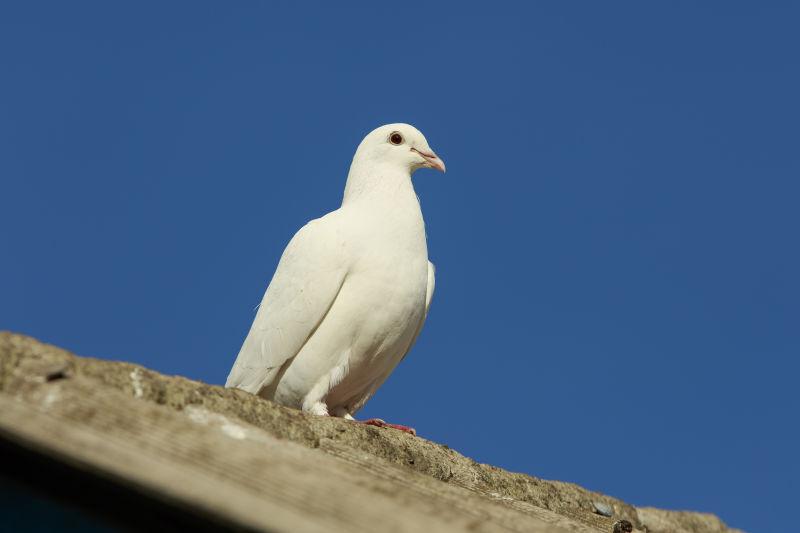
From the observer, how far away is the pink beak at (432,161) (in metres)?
9.18

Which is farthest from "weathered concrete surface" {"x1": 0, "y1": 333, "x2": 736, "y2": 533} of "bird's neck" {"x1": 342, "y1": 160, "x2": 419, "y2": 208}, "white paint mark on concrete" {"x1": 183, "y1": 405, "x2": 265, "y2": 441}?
"bird's neck" {"x1": 342, "y1": 160, "x2": 419, "y2": 208}

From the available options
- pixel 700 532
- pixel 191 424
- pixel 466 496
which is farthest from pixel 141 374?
pixel 700 532

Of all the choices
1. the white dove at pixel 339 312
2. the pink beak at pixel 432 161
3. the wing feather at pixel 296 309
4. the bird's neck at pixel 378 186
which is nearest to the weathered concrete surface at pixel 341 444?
the white dove at pixel 339 312

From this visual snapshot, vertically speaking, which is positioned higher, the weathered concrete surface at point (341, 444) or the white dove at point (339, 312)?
the white dove at point (339, 312)

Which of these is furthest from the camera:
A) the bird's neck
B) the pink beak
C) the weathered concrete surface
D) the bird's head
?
the pink beak

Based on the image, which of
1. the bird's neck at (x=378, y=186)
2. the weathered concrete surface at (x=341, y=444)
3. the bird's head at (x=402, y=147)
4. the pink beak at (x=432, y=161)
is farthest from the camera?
the pink beak at (x=432, y=161)

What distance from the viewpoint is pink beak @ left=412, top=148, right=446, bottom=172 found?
918 cm

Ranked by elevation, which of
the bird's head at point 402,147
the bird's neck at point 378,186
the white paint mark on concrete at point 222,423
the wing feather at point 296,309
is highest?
the bird's head at point 402,147

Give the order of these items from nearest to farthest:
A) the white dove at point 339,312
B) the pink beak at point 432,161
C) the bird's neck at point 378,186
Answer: the white dove at point 339,312 < the bird's neck at point 378,186 < the pink beak at point 432,161

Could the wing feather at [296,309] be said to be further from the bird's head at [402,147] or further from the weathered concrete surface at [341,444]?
the weathered concrete surface at [341,444]

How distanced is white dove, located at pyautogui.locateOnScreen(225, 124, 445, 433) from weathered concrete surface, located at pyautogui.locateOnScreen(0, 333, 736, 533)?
1.90 m

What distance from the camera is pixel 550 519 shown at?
5082 mm

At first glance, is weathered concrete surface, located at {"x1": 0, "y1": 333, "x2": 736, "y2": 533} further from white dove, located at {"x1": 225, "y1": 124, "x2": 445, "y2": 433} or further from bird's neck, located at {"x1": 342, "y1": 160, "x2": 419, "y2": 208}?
bird's neck, located at {"x1": 342, "y1": 160, "x2": 419, "y2": 208}

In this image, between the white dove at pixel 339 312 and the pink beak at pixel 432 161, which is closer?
the white dove at pixel 339 312
